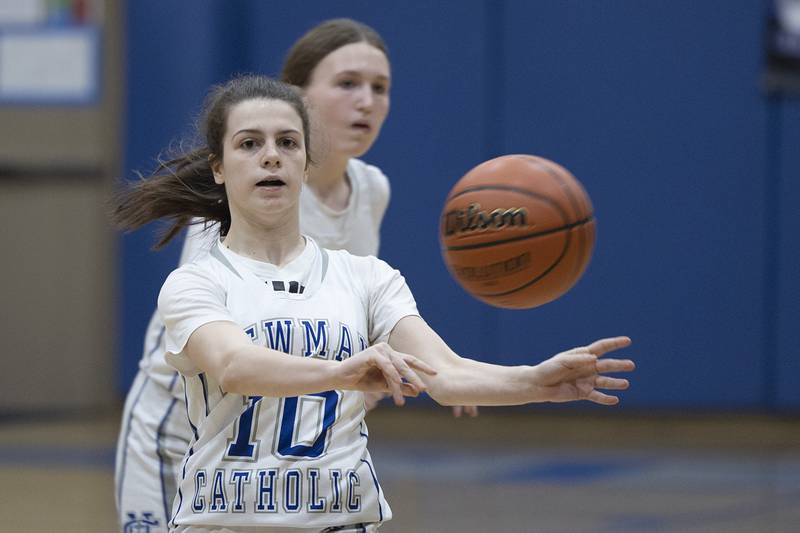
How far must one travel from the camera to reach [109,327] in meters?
10.1

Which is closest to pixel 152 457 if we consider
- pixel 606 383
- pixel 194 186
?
pixel 194 186

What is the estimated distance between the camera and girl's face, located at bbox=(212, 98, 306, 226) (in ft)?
9.63

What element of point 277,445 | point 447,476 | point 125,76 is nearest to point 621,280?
point 447,476

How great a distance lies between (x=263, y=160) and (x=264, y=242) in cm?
22

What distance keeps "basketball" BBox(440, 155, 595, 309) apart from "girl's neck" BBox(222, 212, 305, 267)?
0.48m

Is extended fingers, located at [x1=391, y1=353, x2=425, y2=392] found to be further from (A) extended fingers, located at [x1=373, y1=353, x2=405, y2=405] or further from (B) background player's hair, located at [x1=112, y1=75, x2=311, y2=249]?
(B) background player's hair, located at [x1=112, y1=75, x2=311, y2=249]

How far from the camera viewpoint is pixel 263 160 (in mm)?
2926

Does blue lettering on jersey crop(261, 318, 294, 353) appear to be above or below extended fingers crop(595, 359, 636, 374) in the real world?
above

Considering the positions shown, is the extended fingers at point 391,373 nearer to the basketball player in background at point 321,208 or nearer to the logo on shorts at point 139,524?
the basketball player in background at point 321,208

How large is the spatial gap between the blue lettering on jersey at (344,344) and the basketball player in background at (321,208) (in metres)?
0.69

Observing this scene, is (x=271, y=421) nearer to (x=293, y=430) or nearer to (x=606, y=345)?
(x=293, y=430)

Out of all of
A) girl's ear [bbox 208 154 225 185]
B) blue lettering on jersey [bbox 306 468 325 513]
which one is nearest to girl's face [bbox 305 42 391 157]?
girl's ear [bbox 208 154 225 185]

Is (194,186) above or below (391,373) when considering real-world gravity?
above

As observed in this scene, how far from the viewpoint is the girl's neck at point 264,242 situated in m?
3.04
